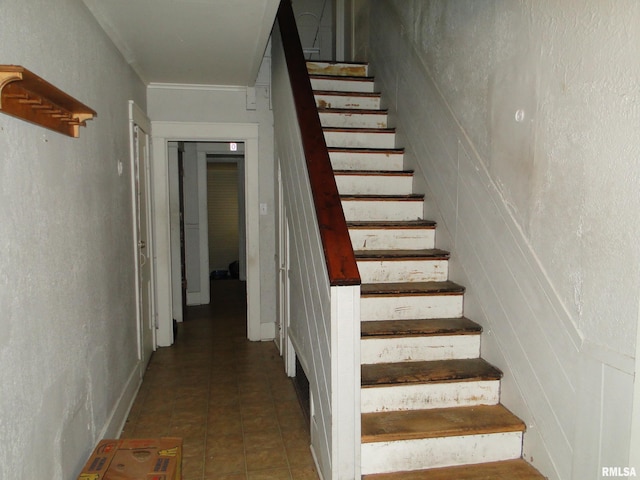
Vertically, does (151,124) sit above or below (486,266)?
above

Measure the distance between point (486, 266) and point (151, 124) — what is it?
323cm

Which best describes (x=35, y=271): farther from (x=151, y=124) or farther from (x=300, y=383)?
(x=151, y=124)

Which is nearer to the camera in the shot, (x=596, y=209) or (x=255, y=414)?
(x=596, y=209)

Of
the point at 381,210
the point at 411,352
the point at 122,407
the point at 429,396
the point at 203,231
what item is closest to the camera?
the point at 429,396

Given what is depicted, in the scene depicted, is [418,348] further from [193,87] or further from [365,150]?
[193,87]

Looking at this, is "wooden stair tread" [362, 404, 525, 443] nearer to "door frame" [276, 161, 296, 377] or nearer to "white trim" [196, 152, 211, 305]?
"door frame" [276, 161, 296, 377]

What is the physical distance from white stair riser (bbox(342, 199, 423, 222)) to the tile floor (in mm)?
1363

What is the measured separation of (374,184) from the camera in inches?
134

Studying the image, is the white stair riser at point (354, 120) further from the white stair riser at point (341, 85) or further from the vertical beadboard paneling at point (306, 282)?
the white stair riser at point (341, 85)

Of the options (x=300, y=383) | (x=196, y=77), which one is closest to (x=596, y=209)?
(x=300, y=383)

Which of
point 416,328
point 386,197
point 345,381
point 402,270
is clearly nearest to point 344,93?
point 386,197

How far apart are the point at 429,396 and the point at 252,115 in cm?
312

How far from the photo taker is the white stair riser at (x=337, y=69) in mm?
4457

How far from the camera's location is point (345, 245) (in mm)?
2057
